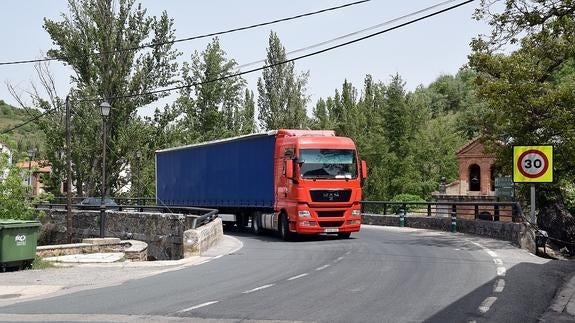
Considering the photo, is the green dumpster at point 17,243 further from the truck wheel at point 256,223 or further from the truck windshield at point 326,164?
the truck wheel at point 256,223

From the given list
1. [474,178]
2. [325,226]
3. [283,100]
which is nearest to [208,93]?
[283,100]

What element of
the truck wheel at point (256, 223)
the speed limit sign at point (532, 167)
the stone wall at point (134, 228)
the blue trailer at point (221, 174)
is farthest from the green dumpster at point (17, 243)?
the speed limit sign at point (532, 167)

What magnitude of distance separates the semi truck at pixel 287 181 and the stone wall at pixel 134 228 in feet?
9.44

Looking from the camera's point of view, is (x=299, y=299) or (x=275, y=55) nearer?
(x=299, y=299)

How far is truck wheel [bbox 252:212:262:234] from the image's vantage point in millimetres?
26844

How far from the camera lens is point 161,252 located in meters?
26.3

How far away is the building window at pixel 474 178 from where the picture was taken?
57312 mm

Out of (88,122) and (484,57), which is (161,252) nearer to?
(484,57)

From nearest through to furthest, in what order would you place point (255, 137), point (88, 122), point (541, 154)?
point (541, 154), point (255, 137), point (88, 122)

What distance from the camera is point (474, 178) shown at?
5772cm

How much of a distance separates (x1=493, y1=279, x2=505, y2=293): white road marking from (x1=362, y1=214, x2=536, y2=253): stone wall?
8.31 meters

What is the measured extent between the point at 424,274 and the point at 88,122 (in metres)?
40.1

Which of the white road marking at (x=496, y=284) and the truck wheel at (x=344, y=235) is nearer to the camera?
the white road marking at (x=496, y=284)

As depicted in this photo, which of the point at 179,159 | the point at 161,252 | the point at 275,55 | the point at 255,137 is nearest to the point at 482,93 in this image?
the point at 255,137
